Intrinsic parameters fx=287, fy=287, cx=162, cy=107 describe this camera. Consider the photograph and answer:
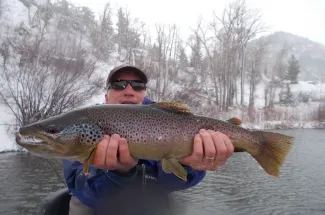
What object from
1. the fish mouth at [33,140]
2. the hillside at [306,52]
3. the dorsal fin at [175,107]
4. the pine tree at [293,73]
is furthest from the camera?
the hillside at [306,52]

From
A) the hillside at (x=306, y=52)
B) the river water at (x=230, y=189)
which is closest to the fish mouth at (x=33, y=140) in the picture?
the river water at (x=230, y=189)

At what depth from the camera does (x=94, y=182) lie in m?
2.86

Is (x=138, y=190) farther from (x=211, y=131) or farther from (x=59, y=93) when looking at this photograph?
(x=59, y=93)

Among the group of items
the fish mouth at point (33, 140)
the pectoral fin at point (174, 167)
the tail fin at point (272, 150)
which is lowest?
the pectoral fin at point (174, 167)

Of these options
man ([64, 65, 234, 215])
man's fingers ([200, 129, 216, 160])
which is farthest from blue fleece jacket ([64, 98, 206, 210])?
man's fingers ([200, 129, 216, 160])

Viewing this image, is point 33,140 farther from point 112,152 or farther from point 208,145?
point 208,145

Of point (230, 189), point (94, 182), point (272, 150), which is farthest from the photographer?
point (230, 189)

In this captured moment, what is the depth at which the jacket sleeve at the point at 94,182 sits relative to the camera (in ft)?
9.04

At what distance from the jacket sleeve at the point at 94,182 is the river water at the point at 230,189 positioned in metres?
4.06

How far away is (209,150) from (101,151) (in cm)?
90

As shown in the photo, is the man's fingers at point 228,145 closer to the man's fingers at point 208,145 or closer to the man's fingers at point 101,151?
the man's fingers at point 208,145

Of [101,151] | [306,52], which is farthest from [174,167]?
[306,52]

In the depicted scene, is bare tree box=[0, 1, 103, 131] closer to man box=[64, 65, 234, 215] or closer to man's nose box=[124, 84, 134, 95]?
man's nose box=[124, 84, 134, 95]

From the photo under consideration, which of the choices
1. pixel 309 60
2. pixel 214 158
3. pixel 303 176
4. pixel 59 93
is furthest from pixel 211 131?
pixel 309 60
